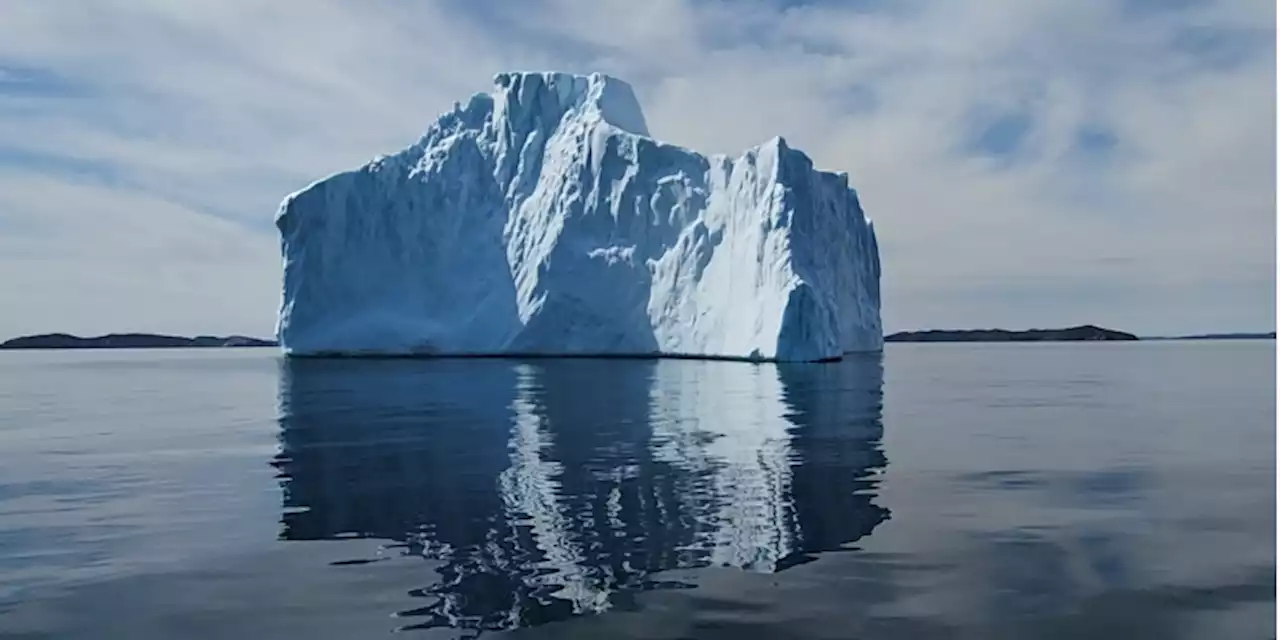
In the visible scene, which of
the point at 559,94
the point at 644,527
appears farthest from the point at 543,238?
the point at 644,527

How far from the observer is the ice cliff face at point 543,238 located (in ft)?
121

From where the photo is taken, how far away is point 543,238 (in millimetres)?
39531

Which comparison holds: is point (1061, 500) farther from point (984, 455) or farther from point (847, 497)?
point (984, 455)

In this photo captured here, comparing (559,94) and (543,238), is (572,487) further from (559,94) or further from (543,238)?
(559,94)

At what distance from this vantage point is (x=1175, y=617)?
5.12 metres

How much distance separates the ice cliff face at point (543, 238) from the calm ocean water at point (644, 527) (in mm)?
21296

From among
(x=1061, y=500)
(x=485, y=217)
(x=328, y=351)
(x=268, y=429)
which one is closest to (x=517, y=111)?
(x=485, y=217)

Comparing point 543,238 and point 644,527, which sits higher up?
point 543,238

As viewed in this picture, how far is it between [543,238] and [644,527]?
32.8 m

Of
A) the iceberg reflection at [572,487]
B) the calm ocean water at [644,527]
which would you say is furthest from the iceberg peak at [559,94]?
the calm ocean water at [644,527]

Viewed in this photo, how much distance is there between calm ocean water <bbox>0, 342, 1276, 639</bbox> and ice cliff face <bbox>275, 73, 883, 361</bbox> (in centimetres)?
2130

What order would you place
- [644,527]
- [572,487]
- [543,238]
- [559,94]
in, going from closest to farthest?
[644,527]
[572,487]
[543,238]
[559,94]

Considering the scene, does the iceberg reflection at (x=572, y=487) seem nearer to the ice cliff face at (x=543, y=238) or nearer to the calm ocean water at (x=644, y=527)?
the calm ocean water at (x=644, y=527)

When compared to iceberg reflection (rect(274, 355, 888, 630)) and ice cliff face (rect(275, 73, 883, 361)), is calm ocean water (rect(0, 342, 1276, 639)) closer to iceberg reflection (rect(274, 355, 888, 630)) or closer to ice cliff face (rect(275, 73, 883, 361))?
iceberg reflection (rect(274, 355, 888, 630))
